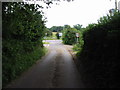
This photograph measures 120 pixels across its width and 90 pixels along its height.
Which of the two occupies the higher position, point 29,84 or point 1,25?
point 1,25

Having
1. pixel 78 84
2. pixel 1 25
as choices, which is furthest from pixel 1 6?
pixel 78 84

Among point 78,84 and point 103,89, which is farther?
point 78,84

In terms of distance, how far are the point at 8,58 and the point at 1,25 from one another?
72.5 inches

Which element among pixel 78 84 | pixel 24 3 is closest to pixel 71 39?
pixel 24 3

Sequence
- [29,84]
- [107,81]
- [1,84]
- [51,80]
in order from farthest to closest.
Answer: [51,80] → [29,84] → [1,84] → [107,81]

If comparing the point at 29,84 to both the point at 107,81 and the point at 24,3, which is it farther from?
the point at 24,3

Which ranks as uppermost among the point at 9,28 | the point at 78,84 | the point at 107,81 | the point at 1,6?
the point at 1,6

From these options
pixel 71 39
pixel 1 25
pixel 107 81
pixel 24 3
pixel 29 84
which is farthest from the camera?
pixel 71 39

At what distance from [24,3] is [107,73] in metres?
7.13

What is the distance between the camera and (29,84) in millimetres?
8031

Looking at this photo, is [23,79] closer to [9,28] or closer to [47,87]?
[47,87]

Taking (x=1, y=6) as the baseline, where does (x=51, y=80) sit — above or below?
below

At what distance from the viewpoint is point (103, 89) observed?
6.28 metres

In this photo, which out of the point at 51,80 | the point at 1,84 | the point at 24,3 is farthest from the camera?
the point at 24,3
